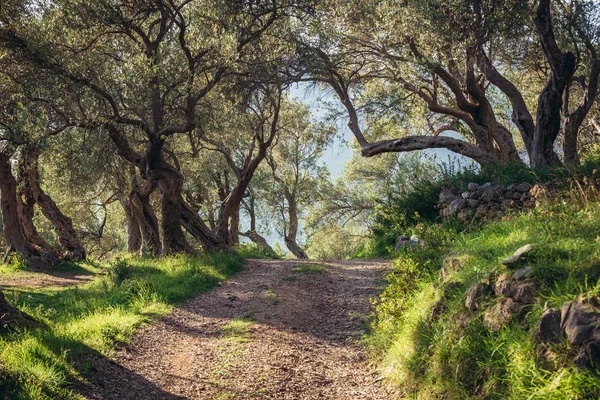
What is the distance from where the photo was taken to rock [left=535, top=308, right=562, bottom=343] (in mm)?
4480

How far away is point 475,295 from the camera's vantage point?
19.2 feet

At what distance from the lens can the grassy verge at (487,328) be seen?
443 cm

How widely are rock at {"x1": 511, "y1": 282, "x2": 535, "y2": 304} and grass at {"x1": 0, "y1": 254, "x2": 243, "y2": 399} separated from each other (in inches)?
180

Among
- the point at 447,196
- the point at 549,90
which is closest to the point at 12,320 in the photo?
the point at 447,196

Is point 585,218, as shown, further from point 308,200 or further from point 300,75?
point 308,200

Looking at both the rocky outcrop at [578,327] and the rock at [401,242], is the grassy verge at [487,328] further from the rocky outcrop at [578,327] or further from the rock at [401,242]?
the rock at [401,242]

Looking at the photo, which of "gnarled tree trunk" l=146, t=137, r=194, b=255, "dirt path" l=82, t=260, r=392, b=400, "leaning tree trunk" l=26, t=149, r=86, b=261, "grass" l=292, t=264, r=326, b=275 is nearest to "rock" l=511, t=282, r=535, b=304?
"dirt path" l=82, t=260, r=392, b=400

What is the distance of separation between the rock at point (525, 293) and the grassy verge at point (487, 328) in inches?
2.8

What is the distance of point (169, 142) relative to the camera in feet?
70.1

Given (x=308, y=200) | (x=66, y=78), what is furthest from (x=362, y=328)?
(x=308, y=200)

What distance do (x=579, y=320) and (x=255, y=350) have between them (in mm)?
4591

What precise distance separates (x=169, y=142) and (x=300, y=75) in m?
6.44

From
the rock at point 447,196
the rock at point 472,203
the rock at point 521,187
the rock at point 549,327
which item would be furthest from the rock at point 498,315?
the rock at point 447,196

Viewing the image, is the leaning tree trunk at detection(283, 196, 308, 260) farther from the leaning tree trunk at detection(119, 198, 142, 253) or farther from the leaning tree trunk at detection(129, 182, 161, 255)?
the leaning tree trunk at detection(129, 182, 161, 255)
